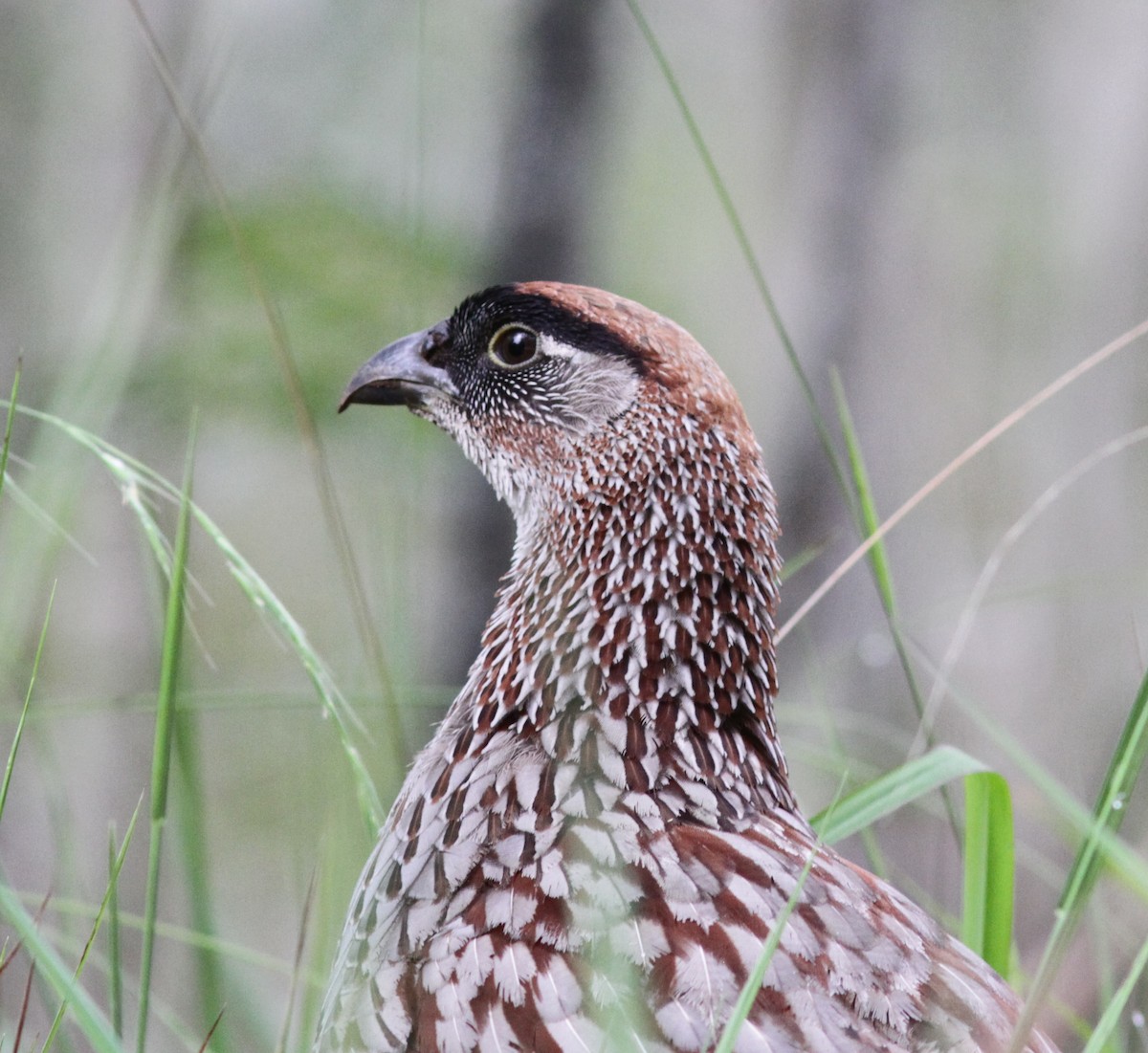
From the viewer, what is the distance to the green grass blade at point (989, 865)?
2.01 m

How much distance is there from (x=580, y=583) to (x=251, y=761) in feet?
41.0

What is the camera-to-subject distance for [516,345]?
8.72 feet

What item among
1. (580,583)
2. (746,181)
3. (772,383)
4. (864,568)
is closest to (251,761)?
(772,383)

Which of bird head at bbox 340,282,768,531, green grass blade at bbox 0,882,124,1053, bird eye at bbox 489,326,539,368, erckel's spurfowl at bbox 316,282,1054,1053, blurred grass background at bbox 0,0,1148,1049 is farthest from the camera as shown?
blurred grass background at bbox 0,0,1148,1049

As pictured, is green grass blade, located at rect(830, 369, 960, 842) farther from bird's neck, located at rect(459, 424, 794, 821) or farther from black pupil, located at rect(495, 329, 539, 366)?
black pupil, located at rect(495, 329, 539, 366)

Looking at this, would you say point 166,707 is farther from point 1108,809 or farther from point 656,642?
point 1108,809

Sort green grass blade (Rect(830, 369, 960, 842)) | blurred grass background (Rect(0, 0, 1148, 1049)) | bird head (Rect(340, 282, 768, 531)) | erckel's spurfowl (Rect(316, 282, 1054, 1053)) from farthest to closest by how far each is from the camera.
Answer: blurred grass background (Rect(0, 0, 1148, 1049)), bird head (Rect(340, 282, 768, 531)), green grass blade (Rect(830, 369, 960, 842)), erckel's spurfowl (Rect(316, 282, 1054, 1053))

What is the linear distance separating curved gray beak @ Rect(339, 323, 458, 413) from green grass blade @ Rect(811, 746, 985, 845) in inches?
47.0

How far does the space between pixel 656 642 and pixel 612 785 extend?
27 centimetres

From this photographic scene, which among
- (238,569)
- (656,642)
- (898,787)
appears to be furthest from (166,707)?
(898,787)

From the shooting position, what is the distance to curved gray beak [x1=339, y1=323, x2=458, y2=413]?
→ 2.74 metres

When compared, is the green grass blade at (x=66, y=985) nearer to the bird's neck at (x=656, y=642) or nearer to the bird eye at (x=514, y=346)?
the bird's neck at (x=656, y=642)

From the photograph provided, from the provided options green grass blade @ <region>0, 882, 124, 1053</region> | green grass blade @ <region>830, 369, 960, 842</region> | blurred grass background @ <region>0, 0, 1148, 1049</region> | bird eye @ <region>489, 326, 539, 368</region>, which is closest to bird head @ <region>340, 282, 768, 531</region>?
bird eye @ <region>489, 326, 539, 368</region>

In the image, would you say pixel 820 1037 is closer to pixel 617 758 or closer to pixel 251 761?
pixel 617 758
